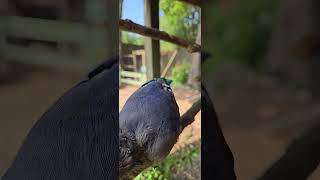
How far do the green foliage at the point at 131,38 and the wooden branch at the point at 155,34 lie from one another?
2 cm

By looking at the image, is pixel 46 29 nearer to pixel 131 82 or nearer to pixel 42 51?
pixel 42 51

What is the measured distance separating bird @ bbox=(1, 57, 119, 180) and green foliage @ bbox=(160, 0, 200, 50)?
1.08 ft

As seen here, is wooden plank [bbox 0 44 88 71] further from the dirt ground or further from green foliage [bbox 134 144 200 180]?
green foliage [bbox 134 144 200 180]

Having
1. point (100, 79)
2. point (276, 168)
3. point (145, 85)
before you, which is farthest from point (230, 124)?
point (100, 79)

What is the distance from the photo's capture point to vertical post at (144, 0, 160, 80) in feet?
6.31

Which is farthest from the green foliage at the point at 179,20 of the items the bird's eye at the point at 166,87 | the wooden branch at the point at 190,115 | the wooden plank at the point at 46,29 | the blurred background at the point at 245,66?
the wooden plank at the point at 46,29

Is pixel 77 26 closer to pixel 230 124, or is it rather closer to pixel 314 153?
pixel 230 124

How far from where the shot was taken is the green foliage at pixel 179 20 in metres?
1.99

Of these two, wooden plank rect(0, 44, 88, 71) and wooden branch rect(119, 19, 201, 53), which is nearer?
wooden plank rect(0, 44, 88, 71)

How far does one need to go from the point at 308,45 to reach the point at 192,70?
466 millimetres

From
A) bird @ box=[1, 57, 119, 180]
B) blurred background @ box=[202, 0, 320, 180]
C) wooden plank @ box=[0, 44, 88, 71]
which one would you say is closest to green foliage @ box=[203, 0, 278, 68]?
blurred background @ box=[202, 0, 320, 180]

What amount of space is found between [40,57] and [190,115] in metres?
0.65

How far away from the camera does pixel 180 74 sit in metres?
2.00

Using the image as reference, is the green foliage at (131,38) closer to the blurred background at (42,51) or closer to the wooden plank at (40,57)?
the blurred background at (42,51)
